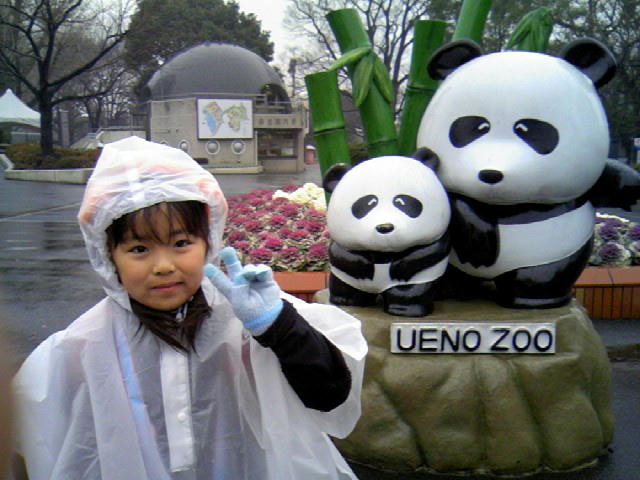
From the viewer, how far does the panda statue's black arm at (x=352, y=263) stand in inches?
107

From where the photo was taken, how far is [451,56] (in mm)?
2873

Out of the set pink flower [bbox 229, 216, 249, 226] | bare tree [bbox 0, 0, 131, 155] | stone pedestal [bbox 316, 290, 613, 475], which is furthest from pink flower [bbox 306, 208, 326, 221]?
bare tree [bbox 0, 0, 131, 155]

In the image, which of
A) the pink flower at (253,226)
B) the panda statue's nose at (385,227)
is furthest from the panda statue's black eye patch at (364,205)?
the pink flower at (253,226)

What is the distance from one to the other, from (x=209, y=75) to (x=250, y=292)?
88.5ft

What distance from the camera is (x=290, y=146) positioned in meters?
29.2

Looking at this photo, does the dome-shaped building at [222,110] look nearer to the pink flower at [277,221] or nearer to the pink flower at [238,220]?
the pink flower at [238,220]

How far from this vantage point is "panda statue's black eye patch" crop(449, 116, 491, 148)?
8.65 ft

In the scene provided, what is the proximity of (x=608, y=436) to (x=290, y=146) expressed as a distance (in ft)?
88.7

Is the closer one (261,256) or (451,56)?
(451,56)

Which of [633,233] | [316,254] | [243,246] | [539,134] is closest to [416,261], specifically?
[539,134]

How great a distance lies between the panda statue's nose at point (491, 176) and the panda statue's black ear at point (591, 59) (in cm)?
67

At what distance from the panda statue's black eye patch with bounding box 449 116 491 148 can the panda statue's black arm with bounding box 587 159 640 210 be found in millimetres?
595

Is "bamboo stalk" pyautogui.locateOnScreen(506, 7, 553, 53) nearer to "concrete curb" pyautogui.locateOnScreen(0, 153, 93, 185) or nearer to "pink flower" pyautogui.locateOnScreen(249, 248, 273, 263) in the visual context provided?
"pink flower" pyautogui.locateOnScreen(249, 248, 273, 263)

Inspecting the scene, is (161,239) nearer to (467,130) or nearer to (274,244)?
(467,130)
